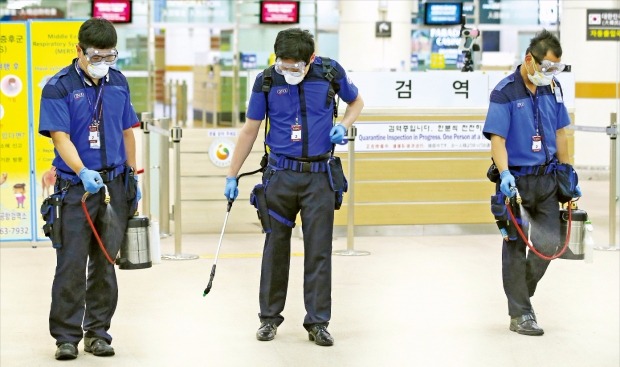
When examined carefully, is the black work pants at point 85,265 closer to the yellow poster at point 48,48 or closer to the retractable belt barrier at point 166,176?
the retractable belt barrier at point 166,176

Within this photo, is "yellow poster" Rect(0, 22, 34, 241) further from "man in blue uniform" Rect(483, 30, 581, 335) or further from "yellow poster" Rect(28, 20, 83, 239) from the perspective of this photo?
"man in blue uniform" Rect(483, 30, 581, 335)

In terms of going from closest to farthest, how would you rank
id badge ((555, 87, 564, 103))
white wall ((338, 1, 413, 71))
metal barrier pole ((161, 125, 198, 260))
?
1. id badge ((555, 87, 564, 103))
2. metal barrier pole ((161, 125, 198, 260))
3. white wall ((338, 1, 413, 71))

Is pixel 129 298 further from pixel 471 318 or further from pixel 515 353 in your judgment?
pixel 515 353

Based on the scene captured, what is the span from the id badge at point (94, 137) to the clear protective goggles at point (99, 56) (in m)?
0.30

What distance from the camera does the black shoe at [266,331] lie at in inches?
237

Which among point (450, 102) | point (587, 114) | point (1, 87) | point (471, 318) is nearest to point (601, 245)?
point (450, 102)

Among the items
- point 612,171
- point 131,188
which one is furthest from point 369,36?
point 131,188

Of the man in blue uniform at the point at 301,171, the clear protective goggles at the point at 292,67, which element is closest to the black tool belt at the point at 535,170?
the man in blue uniform at the point at 301,171

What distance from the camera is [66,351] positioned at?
18.0 feet

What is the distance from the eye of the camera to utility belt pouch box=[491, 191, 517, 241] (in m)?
6.07

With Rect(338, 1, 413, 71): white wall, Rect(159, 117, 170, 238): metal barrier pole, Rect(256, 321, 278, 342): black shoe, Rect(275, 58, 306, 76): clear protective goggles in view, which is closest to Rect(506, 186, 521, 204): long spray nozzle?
Rect(275, 58, 306, 76): clear protective goggles

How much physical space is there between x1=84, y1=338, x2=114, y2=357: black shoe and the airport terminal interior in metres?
0.06

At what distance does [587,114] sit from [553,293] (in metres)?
8.54

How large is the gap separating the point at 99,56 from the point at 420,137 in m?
5.02
